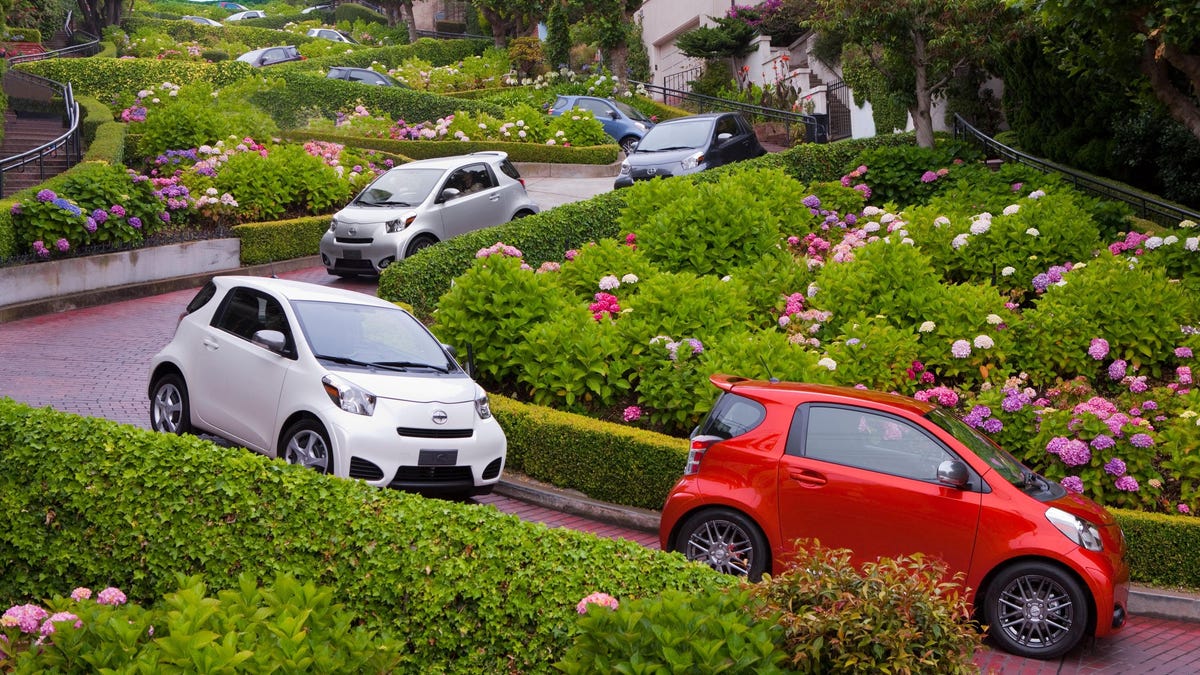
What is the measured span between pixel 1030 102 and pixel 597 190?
349 inches

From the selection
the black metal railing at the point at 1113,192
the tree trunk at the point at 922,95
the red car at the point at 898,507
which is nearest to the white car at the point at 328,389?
the red car at the point at 898,507

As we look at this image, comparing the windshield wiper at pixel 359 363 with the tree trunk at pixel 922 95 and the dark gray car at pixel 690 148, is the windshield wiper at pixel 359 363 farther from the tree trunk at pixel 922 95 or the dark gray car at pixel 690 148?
the tree trunk at pixel 922 95

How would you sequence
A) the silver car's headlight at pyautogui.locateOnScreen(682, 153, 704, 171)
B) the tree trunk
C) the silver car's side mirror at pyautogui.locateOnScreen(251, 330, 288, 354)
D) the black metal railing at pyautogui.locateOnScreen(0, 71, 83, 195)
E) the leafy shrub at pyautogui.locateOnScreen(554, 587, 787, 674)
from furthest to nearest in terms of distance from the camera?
the silver car's headlight at pyautogui.locateOnScreen(682, 153, 704, 171)
the tree trunk
the black metal railing at pyautogui.locateOnScreen(0, 71, 83, 195)
the silver car's side mirror at pyautogui.locateOnScreen(251, 330, 288, 354)
the leafy shrub at pyautogui.locateOnScreen(554, 587, 787, 674)

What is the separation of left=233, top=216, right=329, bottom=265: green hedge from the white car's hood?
35.5ft

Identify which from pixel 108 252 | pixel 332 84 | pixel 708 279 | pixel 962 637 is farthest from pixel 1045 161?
pixel 332 84

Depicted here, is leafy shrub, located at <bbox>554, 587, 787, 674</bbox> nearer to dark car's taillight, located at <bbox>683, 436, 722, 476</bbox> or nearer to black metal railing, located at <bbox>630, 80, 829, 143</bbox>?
dark car's taillight, located at <bbox>683, 436, 722, 476</bbox>

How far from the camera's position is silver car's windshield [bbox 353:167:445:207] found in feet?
61.2

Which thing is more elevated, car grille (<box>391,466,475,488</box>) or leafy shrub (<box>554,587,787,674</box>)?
leafy shrub (<box>554,587,787,674</box>)

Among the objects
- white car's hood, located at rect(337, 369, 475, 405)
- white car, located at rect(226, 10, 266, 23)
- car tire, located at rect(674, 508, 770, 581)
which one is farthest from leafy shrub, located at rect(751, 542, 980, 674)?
white car, located at rect(226, 10, 266, 23)


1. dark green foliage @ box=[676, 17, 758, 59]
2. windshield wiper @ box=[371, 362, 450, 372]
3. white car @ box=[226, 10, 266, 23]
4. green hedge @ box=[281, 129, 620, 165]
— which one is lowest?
windshield wiper @ box=[371, 362, 450, 372]

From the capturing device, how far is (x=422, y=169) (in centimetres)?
1928

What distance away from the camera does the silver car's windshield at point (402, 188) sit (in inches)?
734

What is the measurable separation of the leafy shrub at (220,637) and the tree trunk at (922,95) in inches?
670

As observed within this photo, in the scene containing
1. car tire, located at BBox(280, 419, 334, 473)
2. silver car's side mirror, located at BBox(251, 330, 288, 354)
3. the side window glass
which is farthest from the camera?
silver car's side mirror, located at BBox(251, 330, 288, 354)
